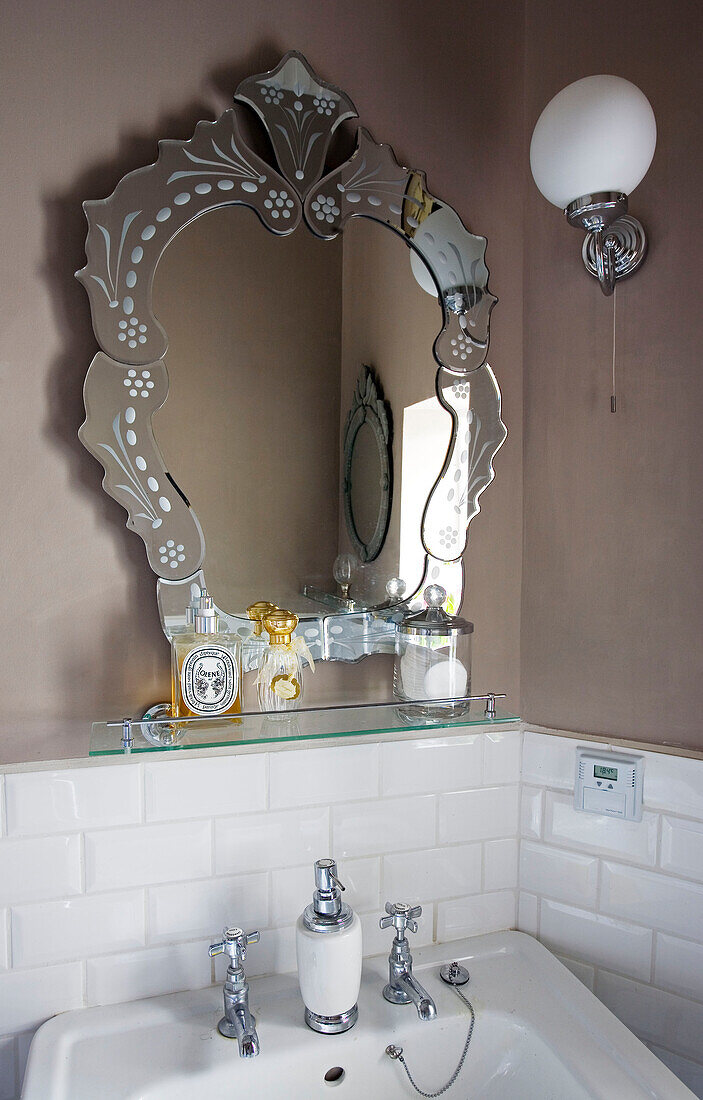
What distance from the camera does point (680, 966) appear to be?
1.00 metres

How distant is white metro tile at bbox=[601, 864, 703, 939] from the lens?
100 centimetres

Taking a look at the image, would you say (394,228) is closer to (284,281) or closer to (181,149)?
(284,281)

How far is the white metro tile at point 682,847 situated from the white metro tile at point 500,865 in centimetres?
23

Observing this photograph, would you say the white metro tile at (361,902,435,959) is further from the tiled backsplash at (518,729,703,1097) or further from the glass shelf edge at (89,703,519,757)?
the glass shelf edge at (89,703,519,757)

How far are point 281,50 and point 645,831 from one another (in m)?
1.17

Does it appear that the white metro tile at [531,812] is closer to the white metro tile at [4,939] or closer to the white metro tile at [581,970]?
the white metro tile at [581,970]

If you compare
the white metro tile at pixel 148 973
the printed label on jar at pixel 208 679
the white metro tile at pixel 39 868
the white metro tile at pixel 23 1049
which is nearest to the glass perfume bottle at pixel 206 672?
the printed label on jar at pixel 208 679

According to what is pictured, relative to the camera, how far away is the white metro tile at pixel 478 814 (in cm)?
112

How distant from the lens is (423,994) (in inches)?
36.8

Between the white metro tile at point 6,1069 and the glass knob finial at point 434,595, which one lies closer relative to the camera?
the white metro tile at point 6,1069

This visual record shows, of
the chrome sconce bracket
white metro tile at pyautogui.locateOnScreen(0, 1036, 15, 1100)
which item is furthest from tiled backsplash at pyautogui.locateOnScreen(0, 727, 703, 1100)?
the chrome sconce bracket

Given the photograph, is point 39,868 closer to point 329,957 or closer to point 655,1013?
point 329,957

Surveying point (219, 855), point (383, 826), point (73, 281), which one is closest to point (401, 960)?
point (383, 826)

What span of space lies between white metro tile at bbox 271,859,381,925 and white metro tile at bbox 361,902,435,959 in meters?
0.02
